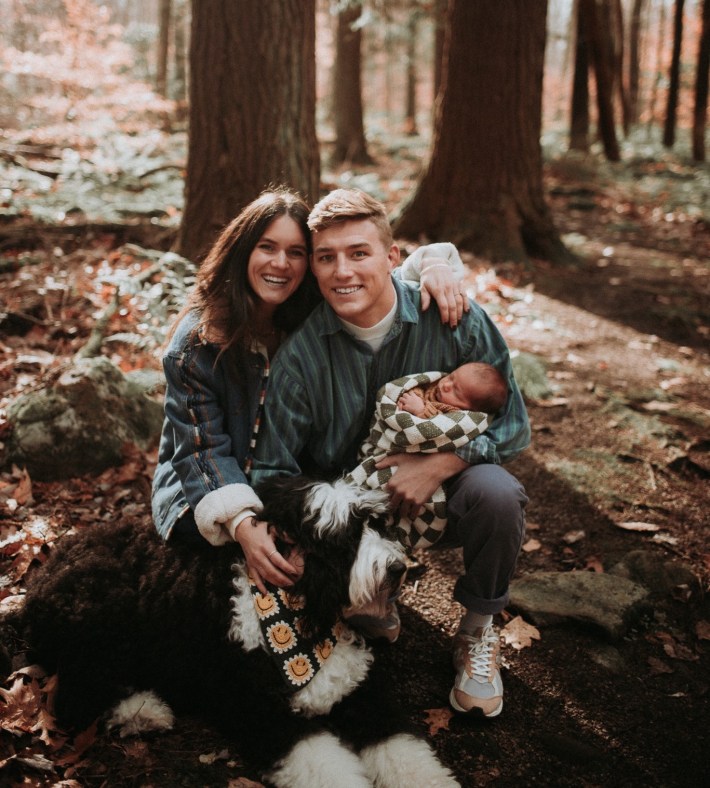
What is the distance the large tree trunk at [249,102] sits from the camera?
442 centimetres

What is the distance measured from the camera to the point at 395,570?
2.12m

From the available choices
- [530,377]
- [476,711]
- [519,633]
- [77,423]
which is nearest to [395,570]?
[476,711]

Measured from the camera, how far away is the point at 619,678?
2.59 m

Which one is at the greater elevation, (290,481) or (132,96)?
(132,96)

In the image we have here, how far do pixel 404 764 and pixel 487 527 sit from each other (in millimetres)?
841

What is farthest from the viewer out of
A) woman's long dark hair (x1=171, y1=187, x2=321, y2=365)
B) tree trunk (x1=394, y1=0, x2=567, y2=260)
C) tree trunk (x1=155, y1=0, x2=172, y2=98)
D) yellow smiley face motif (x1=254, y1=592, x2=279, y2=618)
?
tree trunk (x1=155, y1=0, x2=172, y2=98)

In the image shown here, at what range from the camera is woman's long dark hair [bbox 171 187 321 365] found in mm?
2506

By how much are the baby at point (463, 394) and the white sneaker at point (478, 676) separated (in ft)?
2.95

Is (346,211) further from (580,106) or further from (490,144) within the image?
(580,106)

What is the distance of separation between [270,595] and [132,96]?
11501mm

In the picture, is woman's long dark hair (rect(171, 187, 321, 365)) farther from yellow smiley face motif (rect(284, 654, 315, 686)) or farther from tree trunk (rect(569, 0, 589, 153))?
tree trunk (rect(569, 0, 589, 153))

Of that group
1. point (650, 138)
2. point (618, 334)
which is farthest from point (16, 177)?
point (650, 138)

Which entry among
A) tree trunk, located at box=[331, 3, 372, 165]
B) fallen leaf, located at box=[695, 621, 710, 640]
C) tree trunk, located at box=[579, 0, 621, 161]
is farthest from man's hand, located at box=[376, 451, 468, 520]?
tree trunk, located at box=[331, 3, 372, 165]

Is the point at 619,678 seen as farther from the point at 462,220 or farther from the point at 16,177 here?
the point at 16,177
